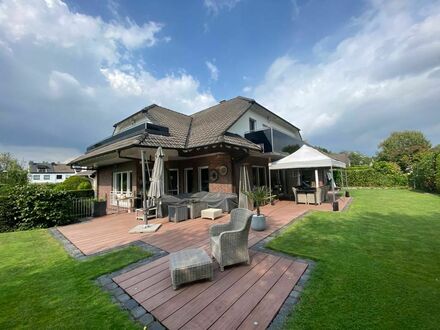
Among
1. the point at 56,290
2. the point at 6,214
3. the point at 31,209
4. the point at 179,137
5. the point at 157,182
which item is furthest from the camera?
the point at 179,137

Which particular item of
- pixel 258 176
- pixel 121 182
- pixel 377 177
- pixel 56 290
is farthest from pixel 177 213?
pixel 377 177

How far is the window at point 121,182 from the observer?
12609 mm

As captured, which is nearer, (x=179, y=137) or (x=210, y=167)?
(x=210, y=167)

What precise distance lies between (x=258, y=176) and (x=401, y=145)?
183 ft

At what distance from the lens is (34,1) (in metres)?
6.38

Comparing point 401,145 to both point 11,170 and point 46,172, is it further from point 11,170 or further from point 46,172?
point 46,172

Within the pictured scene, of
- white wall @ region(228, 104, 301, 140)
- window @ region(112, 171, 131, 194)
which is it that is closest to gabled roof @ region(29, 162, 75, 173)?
window @ region(112, 171, 131, 194)

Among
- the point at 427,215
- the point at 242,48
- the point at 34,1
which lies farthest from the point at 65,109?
the point at 427,215

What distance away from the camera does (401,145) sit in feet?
158

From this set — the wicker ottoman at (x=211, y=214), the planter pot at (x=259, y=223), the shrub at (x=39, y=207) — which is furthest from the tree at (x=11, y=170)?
the planter pot at (x=259, y=223)

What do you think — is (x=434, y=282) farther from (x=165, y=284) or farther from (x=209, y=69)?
(x=209, y=69)

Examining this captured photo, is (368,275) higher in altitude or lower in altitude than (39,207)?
lower

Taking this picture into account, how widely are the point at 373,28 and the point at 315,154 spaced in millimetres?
5962

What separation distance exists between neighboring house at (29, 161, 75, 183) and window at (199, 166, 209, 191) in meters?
63.0
